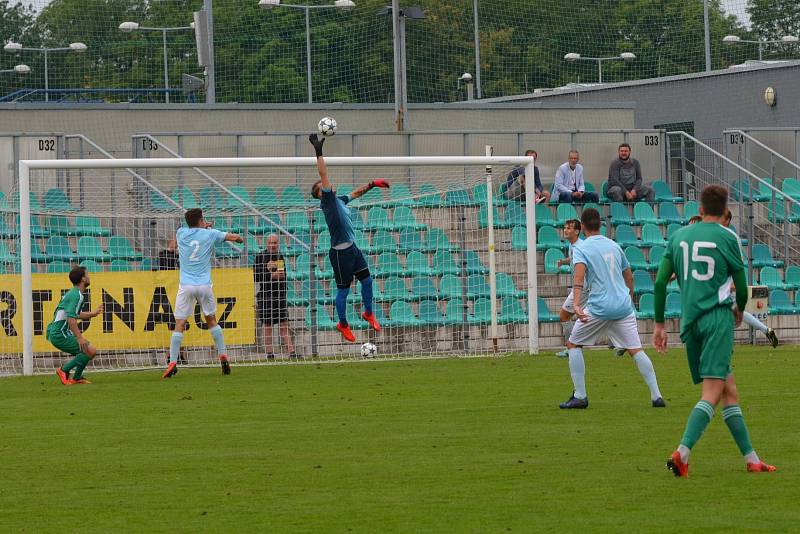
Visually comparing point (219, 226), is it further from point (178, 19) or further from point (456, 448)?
point (178, 19)

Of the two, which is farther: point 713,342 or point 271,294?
point 271,294

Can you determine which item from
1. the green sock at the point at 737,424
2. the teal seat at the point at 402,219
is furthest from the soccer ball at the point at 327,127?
the green sock at the point at 737,424

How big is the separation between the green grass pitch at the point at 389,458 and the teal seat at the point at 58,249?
448 centimetres

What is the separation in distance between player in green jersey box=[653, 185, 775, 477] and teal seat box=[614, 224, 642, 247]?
54.1ft

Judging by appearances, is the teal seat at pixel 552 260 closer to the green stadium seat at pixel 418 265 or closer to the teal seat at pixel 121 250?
the green stadium seat at pixel 418 265

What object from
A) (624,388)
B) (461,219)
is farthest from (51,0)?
(624,388)

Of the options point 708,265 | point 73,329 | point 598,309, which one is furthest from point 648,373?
point 73,329

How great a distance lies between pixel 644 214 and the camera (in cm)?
2592

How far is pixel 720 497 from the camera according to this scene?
26.2 feet

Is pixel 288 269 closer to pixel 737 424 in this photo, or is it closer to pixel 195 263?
pixel 195 263

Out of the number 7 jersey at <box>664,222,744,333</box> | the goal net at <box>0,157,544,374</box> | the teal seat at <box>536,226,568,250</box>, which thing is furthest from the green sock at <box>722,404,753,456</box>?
the teal seat at <box>536,226,568,250</box>

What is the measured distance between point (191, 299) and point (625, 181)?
10.9 meters

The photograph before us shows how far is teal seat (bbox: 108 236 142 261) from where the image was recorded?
2106cm

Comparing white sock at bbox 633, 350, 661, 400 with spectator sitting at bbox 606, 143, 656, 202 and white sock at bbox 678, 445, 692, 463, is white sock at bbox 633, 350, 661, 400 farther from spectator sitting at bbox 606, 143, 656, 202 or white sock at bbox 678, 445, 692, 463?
spectator sitting at bbox 606, 143, 656, 202
